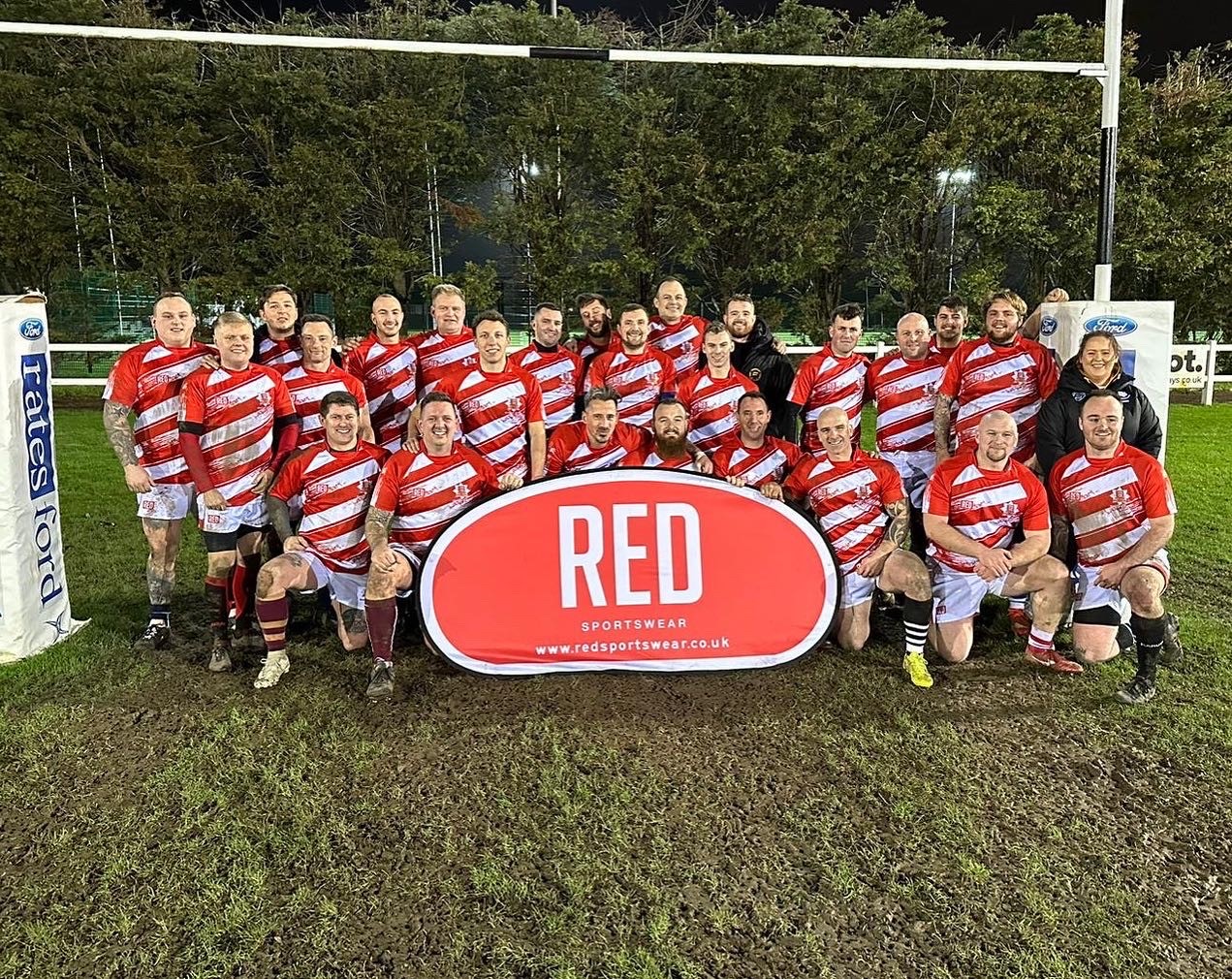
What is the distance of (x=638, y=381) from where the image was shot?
4.84m

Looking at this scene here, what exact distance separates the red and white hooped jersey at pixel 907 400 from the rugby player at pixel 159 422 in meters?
3.50

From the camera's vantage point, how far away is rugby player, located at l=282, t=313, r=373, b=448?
4309 mm

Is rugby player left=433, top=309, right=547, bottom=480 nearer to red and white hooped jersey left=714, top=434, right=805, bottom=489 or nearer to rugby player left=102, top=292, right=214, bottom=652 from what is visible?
red and white hooped jersey left=714, top=434, right=805, bottom=489

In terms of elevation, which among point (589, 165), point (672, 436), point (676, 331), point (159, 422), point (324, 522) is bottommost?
point (324, 522)

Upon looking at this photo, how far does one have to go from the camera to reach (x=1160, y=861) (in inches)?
98.2

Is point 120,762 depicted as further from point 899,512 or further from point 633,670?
point 899,512

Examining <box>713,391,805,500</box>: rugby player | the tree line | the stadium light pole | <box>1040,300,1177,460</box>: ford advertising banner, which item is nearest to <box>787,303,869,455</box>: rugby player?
<box>713,391,805,500</box>: rugby player

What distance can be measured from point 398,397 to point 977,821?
11.5 ft

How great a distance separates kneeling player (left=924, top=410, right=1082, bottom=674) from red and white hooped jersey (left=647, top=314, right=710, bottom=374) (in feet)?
5.69

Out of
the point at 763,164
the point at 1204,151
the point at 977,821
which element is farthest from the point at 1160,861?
the point at 1204,151

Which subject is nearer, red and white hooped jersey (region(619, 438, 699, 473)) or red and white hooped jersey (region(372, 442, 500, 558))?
red and white hooped jersey (region(372, 442, 500, 558))

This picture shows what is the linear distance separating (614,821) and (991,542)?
219cm

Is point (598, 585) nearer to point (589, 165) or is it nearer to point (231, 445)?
point (231, 445)

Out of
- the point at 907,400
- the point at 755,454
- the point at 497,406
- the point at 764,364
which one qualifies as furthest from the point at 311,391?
the point at 907,400
